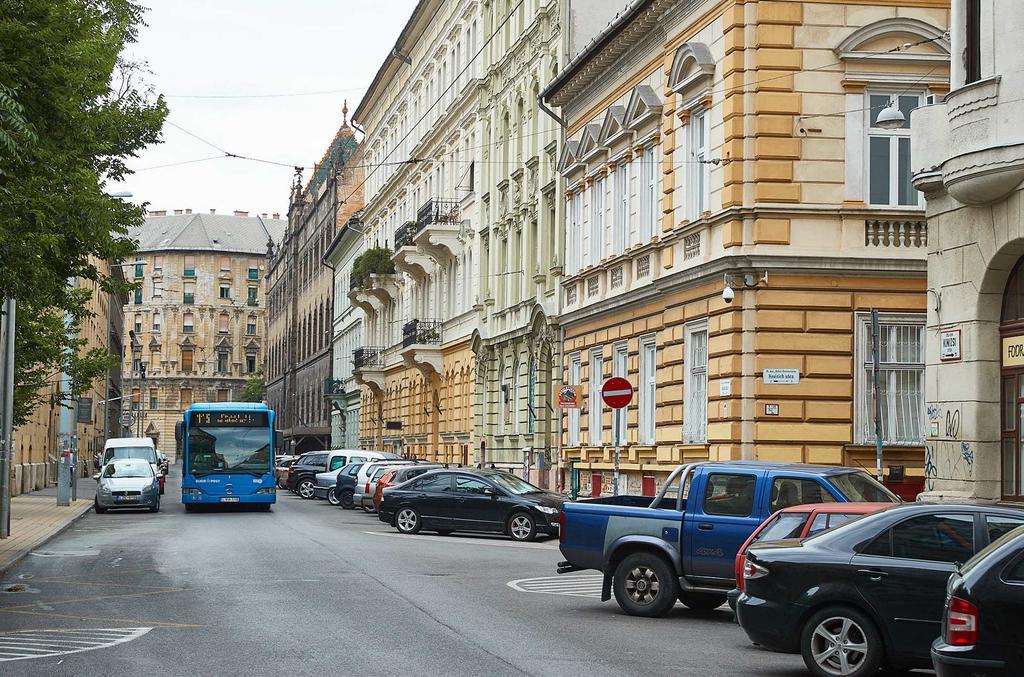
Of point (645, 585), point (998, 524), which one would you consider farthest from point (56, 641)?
point (998, 524)

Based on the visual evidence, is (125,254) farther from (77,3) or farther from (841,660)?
(841,660)

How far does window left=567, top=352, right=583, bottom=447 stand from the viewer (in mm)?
38531

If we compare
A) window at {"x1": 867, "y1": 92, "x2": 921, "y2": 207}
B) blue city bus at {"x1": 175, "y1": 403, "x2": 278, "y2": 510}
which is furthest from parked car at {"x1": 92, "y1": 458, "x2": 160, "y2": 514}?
window at {"x1": 867, "y1": 92, "x2": 921, "y2": 207}

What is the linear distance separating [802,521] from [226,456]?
1144 inches

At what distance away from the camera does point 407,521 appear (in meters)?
31.4

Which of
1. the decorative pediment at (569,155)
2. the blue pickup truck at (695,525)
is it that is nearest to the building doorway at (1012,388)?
the blue pickup truck at (695,525)

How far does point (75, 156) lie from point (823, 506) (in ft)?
36.7

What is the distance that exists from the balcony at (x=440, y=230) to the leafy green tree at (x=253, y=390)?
95545 millimetres

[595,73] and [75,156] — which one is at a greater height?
[595,73]

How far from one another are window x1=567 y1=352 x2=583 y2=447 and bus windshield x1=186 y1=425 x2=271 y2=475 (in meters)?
8.36

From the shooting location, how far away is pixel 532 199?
44.4 metres

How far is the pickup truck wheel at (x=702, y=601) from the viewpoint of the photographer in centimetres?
1661

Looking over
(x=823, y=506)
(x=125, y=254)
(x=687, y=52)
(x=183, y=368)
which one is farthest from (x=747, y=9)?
(x=183, y=368)

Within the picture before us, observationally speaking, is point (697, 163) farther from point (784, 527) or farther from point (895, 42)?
point (784, 527)
